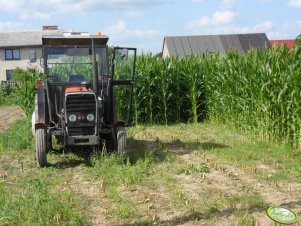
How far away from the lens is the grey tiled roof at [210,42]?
41969 mm

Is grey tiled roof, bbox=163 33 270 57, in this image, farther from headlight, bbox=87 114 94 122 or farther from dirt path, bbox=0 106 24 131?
headlight, bbox=87 114 94 122

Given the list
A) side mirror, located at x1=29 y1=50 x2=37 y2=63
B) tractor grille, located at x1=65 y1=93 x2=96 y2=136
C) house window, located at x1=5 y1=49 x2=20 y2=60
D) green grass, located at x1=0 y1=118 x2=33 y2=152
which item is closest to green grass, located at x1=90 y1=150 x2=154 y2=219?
tractor grille, located at x1=65 y1=93 x2=96 y2=136

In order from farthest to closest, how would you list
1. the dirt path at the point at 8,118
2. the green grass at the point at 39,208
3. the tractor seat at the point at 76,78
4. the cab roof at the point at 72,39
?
the dirt path at the point at 8,118 → the tractor seat at the point at 76,78 → the cab roof at the point at 72,39 → the green grass at the point at 39,208

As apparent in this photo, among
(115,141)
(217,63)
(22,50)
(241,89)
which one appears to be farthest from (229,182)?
(22,50)

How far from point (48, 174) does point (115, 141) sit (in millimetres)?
1599

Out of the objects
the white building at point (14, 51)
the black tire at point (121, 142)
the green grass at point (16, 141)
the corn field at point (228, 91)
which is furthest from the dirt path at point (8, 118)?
the white building at point (14, 51)

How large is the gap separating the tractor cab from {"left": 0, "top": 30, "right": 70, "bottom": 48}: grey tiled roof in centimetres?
4008

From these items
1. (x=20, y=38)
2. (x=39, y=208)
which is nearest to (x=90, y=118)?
(x=39, y=208)

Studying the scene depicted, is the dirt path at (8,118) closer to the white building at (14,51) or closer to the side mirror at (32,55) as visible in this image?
the side mirror at (32,55)

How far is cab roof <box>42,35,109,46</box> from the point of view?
28.2 ft

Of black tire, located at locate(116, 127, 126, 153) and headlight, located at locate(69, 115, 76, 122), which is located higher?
headlight, located at locate(69, 115, 76, 122)

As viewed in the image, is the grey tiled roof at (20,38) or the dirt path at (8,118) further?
the grey tiled roof at (20,38)

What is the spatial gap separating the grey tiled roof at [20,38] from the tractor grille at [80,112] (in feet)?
134

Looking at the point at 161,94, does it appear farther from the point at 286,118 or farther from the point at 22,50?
the point at 22,50
